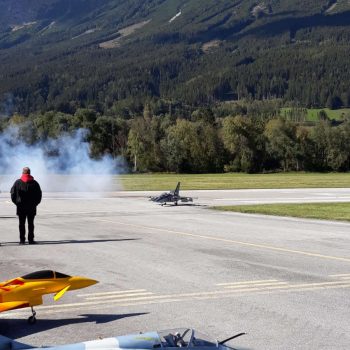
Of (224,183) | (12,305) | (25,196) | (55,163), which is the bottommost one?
(12,305)

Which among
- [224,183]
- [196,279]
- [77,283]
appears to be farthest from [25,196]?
[224,183]

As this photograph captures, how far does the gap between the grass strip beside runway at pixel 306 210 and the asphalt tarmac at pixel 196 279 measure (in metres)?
3.07

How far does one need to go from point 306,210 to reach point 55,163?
36922mm

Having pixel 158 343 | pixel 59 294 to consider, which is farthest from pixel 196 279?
pixel 158 343

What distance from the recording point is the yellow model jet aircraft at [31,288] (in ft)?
34.4

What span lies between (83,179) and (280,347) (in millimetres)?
58456

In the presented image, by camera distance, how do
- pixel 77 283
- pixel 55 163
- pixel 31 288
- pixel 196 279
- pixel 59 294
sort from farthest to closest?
pixel 55 163, pixel 196 279, pixel 77 283, pixel 59 294, pixel 31 288

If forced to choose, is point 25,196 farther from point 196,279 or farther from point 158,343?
point 158,343

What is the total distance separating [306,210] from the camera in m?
34.6

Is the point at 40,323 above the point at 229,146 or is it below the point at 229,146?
below

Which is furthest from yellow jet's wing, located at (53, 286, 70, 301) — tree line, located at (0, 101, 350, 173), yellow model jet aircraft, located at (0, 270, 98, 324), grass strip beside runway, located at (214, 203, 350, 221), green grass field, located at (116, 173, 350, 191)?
tree line, located at (0, 101, 350, 173)

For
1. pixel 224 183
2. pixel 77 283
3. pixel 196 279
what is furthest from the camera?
pixel 224 183

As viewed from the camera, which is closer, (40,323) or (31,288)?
(40,323)

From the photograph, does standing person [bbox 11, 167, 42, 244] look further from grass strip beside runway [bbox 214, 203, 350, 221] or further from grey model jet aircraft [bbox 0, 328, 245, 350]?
grass strip beside runway [bbox 214, 203, 350, 221]
